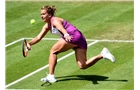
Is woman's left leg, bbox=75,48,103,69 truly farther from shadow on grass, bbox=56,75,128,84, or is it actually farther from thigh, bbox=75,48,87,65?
shadow on grass, bbox=56,75,128,84

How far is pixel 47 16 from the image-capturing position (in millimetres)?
13711

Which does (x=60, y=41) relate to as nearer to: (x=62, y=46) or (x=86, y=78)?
(x=62, y=46)

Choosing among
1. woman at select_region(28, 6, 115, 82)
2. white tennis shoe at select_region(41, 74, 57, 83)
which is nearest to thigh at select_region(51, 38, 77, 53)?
woman at select_region(28, 6, 115, 82)

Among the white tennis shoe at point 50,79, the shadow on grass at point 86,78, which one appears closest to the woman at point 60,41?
the white tennis shoe at point 50,79

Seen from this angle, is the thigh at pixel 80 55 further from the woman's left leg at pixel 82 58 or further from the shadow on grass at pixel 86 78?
the shadow on grass at pixel 86 78

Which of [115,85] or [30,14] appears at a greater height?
[30,14]

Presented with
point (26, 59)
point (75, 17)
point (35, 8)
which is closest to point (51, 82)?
point (26, 59)

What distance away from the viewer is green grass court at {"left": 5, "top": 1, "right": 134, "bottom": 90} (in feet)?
46.0

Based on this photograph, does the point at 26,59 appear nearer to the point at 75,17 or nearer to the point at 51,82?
the point at 51,82

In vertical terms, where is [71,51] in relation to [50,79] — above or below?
above

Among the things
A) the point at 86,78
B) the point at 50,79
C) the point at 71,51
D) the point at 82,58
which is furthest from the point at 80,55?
the point at 71,51

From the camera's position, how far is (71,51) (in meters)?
16.8

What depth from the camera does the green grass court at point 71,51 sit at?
46.0 feet
